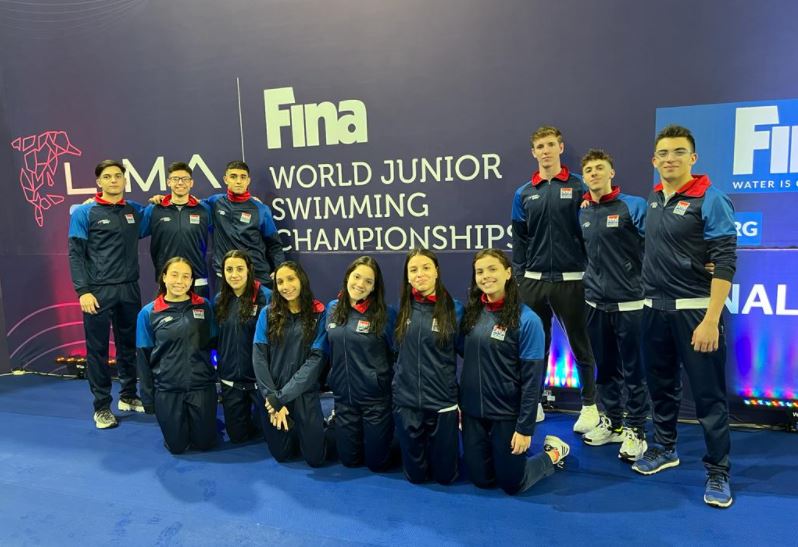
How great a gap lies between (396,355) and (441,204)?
4.45 ft

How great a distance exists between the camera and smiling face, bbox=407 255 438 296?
264cm

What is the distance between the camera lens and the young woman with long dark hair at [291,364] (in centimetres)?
295

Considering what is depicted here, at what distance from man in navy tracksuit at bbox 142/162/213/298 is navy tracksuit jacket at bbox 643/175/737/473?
2894 mm

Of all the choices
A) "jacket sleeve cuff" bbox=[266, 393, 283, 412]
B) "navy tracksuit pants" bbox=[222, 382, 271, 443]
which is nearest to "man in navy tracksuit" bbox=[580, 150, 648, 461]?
"jacket sleeve cuff" bbox=[266, 393, 283, 412]

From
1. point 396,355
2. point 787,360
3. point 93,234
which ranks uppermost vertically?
point 93,234

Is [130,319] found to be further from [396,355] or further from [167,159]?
[396,355]

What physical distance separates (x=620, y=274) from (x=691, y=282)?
46 centimetres

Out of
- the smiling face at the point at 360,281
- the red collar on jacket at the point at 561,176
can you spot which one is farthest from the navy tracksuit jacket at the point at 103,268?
the red collar on jacket at the point at 561,176

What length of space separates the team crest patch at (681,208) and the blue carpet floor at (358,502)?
1.30 m

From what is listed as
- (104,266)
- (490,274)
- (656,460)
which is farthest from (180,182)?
(656,460)

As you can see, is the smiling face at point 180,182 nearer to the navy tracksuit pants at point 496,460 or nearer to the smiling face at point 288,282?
the smiling face at point 288,282

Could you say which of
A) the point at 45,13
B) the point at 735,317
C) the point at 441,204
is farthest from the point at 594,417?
the point at 45,13

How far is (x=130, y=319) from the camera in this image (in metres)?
3.88

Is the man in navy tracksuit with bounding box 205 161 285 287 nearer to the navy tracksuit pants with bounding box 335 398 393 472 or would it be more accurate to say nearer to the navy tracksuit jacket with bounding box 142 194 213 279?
the navy tracksuit jacket with bounding box 142 194 213 279
